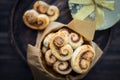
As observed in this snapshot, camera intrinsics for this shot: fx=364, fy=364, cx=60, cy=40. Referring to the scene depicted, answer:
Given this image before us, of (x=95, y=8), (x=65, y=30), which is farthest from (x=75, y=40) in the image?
(x=95, y=8)

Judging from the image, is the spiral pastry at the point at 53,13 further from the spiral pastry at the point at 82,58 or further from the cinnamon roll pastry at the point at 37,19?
the spiral pastry at the point at 82,58

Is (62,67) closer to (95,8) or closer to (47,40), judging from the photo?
(47,40)

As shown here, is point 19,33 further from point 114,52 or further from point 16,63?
point 114,52

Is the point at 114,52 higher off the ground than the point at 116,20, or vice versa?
the point at 116,20

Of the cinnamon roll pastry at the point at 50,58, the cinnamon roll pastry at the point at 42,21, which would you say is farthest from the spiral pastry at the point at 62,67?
the cinnamon roll pastry at the point at 42,21

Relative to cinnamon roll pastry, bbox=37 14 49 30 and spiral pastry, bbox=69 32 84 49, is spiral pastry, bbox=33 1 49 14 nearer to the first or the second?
cinnamon roll pastry, bbox=37 14 49 30

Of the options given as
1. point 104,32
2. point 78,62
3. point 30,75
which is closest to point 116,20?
point 104,32
